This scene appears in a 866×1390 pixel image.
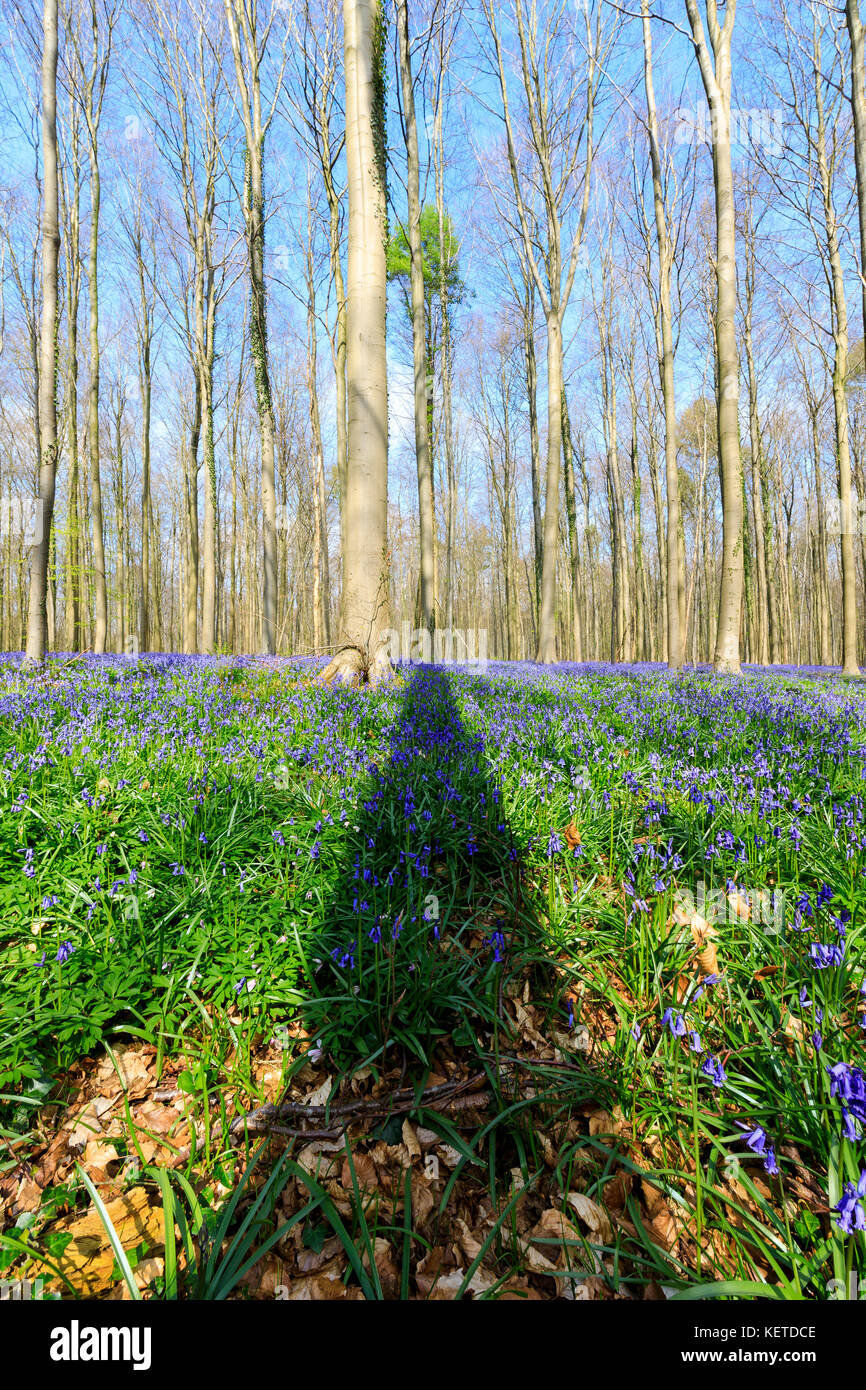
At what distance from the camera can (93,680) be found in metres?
7.05

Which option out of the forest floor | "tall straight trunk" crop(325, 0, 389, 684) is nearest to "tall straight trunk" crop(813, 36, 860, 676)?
"tall straight trunk" crop(325, 0, 389, 684)

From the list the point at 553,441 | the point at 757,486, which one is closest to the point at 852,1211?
the point at 553,441

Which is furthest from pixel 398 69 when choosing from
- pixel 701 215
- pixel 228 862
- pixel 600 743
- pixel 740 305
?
pixel 228 862

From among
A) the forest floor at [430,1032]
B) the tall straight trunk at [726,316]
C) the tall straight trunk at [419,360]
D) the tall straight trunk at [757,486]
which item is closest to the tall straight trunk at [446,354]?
the tall straight trunk at [419,360]

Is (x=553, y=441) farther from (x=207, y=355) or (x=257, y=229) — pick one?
(x=207, y=355)

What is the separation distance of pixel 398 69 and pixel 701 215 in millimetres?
11917

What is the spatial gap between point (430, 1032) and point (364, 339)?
7.41 m

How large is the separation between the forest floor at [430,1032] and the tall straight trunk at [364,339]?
3.84 metres

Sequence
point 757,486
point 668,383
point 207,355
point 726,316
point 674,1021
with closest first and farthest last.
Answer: point 674,1021 < point 726,316 < point 668,383 < point 207,355 < point 757,486

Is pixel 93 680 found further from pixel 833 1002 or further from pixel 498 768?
pixel 833 1002

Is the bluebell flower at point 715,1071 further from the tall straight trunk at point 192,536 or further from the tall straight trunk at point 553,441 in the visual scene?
the tall straight trunk at point 192,536

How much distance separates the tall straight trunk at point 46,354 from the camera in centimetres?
798

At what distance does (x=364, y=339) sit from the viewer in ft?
22.0

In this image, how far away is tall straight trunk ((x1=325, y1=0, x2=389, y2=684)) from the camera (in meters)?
6.68
